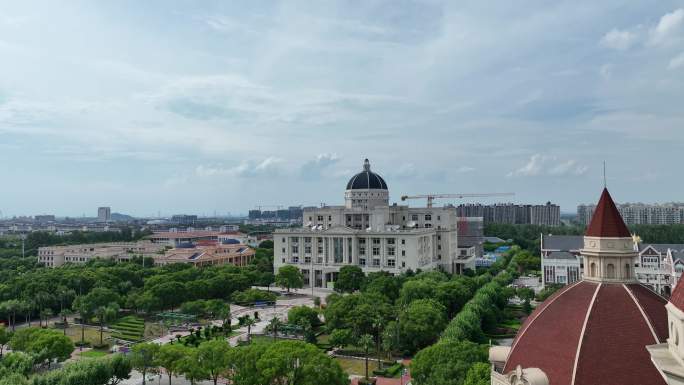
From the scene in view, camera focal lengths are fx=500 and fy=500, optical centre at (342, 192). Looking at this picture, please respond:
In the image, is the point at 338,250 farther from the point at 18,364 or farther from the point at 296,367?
the point at 296,367

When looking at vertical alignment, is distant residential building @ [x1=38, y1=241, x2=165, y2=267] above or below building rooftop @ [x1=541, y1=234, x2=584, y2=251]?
below

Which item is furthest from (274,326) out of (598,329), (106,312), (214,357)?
(598,329)

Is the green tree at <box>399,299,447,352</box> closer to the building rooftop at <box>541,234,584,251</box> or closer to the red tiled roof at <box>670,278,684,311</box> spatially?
the red tiled roof at <box>670,278,684,311</box>

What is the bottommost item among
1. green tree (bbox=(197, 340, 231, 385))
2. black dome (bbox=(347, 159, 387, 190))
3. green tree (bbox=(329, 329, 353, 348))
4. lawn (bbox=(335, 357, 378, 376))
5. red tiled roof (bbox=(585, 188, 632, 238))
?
lawn (bbox=(335, 357, 378, 376))

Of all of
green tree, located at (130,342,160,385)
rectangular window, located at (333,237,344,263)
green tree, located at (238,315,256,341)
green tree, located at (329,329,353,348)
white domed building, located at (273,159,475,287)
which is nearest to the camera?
green tree, located at (130,342,160,385)

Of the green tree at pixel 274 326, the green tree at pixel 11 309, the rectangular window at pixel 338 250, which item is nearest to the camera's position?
the green tree at pixel 274 326

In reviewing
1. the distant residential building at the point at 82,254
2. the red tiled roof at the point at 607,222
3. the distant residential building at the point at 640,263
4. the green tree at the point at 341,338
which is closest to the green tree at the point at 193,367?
the green tree at the point at 341,338

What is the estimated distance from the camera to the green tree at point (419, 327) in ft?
139

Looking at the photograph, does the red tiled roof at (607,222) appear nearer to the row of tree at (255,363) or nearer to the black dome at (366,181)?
the row of tree at (255,363)

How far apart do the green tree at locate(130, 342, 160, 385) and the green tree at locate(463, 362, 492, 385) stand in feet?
70.3

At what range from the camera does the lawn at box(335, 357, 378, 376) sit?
3869 cm

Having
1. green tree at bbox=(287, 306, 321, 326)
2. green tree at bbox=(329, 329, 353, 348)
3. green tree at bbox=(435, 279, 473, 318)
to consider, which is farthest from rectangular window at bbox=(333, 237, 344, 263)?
green tree at bbox=(329, 329, 353, 348)

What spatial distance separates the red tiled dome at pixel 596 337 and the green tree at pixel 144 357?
24.8 meters

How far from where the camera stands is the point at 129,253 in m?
115
